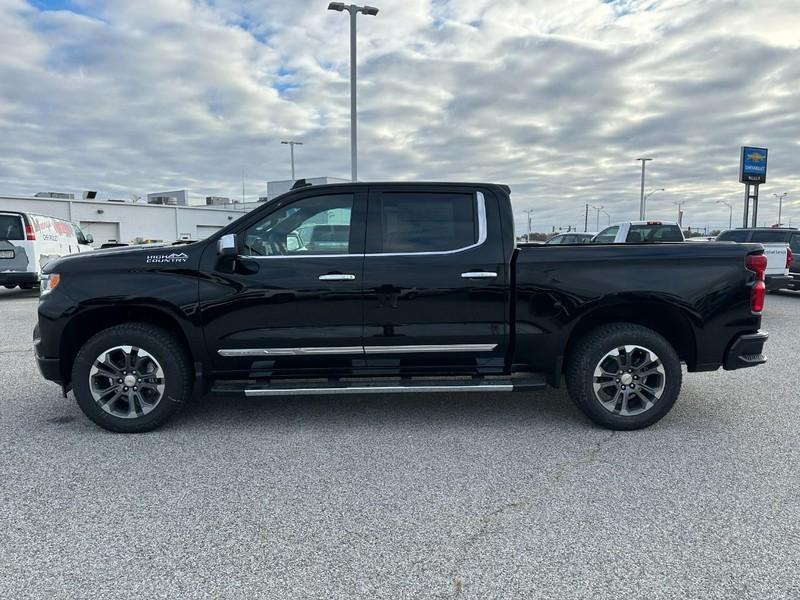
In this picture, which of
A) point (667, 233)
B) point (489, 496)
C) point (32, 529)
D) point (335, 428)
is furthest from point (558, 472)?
point (667, 233)

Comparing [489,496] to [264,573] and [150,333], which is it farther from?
[150,333]

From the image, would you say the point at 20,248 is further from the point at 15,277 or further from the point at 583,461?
the point at 583,461

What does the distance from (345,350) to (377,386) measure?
1.21 ft

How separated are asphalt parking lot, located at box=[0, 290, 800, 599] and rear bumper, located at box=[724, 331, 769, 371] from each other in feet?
1.72

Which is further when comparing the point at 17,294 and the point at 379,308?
the point at 17,294

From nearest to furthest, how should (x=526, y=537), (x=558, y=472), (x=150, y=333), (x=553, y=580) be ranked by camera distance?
(x=553, y=580)
(x=526, y=537)
(x=558, y=472)
(x=150, y=333)

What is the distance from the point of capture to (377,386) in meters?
4.30

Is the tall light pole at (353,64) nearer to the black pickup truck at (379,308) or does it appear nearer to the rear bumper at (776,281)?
the rear bumper at (776,281)

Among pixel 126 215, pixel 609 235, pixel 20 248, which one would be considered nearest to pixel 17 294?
pixel 20 248

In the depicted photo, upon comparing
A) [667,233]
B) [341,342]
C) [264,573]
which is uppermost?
[667,233]

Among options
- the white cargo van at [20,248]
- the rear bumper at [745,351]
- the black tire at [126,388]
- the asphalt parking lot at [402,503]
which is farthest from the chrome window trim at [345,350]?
the white cargo van at [20,248]

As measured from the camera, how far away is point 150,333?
430cm

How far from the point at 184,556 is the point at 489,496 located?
169 cm

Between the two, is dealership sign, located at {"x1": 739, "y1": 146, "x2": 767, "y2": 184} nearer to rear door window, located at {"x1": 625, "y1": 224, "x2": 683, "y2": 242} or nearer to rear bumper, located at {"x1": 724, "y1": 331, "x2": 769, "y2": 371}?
rear door window, located at {"x1": 625, "y1": 224, "x2": 683, "y2": 242}
